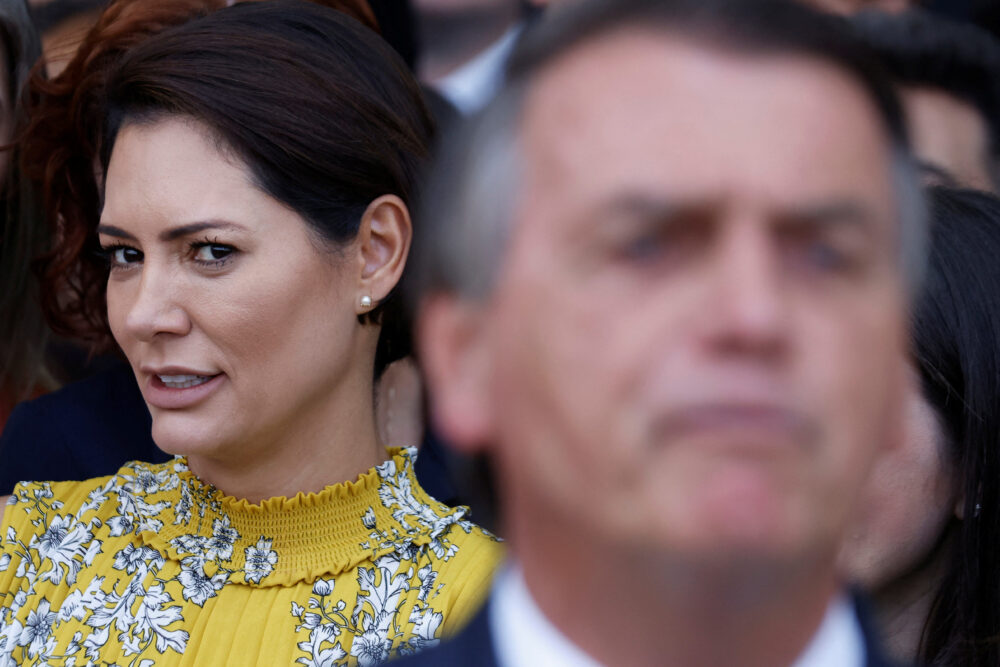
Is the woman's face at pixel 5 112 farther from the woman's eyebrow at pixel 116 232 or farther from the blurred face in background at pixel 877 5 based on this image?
the blurred face in background at pixel 877 5

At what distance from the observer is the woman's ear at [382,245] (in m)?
1.98

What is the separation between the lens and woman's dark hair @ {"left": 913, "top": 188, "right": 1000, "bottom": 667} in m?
1.93

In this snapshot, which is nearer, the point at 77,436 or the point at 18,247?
the point at 77,436

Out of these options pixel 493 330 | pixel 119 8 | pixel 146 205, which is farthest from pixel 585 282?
pixel 119 8

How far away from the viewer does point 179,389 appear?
190 centimetres

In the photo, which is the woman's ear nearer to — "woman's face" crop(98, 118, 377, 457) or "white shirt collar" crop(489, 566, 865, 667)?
"woman's face" crop(98, 118, 377, 457)

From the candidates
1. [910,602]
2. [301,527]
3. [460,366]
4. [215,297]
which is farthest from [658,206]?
[910,602]

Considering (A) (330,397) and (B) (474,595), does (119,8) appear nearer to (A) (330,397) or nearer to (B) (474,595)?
(A) (330,397)

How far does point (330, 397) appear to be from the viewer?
198cm

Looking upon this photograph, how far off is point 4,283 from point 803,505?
2.74m

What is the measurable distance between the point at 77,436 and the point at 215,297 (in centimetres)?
86

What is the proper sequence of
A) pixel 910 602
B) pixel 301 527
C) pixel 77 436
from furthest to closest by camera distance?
pixel 77 436, pixel 910 602, pixel 301 527

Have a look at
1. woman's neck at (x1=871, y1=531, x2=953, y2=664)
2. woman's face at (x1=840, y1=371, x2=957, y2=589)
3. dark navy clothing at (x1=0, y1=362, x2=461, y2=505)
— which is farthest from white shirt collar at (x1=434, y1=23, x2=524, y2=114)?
woman's neck at (x1=871, y1=531, x2=953, y2=664)

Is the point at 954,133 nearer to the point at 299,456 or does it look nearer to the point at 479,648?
the point at 299,456
